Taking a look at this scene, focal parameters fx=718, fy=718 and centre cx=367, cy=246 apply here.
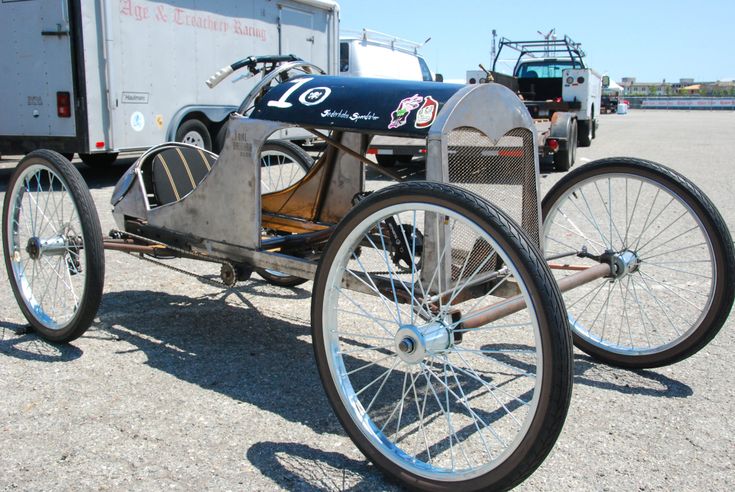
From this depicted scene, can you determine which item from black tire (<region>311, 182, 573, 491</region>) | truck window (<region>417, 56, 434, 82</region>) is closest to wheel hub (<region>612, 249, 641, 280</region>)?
black tire (<region>311, 182, 573, 491</region>)

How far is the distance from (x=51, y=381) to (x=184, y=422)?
2.70 ft

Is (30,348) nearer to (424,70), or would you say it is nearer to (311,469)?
(311,469)

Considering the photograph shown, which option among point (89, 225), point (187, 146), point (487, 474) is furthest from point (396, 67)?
point (487, 474)

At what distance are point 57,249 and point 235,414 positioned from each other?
62.5 inches

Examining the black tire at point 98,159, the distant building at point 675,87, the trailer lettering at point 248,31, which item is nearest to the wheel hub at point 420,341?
the trailer lettering at point 248,31

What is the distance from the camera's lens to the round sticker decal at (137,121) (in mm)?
9415

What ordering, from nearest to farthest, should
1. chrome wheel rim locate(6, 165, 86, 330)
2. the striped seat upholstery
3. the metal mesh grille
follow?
the metal mesh grille, chrome wheel rim locate(6, 165, 86, 330), the striped seat upholstery

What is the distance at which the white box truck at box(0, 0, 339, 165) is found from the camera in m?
8.78

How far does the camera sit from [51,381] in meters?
3.36

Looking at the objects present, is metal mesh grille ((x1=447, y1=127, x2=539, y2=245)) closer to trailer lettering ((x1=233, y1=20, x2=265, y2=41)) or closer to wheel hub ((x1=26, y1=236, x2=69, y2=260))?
wheel hub ((x1=26, y1=236, x2=69, y2=260))

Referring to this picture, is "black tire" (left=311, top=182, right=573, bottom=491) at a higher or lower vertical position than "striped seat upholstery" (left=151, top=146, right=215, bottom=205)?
lower

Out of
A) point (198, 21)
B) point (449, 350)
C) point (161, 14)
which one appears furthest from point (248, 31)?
point (449, 350)

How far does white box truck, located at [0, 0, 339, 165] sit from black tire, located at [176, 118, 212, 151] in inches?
0.6

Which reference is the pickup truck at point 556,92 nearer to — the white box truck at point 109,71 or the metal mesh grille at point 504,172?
the white box truck at point 109,71
